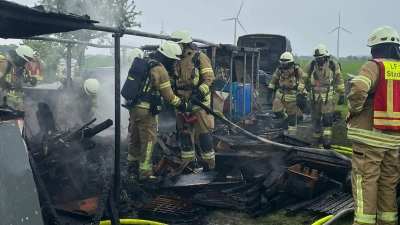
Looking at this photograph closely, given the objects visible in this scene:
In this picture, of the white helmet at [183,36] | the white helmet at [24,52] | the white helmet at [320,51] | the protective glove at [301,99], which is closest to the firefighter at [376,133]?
the white helmet at [183,36]

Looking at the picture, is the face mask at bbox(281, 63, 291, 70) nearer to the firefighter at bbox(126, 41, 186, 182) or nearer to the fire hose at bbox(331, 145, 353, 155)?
the fire hose at bbox(331, 145, 353, 155)

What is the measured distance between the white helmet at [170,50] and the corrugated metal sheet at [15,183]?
3563mm

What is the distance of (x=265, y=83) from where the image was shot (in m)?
16.3

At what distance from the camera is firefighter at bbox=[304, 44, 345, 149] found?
8797mm

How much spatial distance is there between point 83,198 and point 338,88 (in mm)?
6280

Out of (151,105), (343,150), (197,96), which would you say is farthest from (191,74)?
(343,150)

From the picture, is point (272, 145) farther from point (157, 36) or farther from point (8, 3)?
point (8, 3)

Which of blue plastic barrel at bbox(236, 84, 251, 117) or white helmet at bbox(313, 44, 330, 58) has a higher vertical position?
white helmet at bbox(313, 44, 330, 58)

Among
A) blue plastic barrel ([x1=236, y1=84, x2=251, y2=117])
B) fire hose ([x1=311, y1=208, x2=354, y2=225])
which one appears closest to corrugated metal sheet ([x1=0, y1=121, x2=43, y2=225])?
fire hose ([x1=311, y1=208, x2=354, y2=225])

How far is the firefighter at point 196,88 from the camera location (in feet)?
22.0

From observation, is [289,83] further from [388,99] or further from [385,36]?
[388,99]

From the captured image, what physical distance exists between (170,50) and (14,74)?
4.07 m

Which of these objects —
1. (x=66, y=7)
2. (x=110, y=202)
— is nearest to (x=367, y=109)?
(x=110, y=202)

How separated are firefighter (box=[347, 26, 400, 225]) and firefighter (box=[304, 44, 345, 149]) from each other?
4.69 meters
